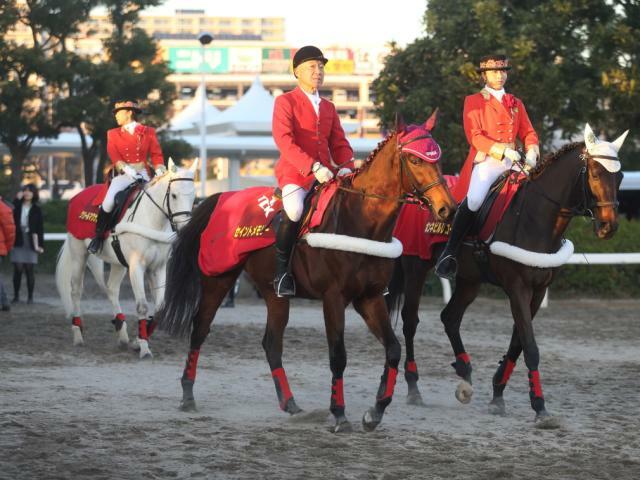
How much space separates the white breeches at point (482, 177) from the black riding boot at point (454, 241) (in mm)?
83

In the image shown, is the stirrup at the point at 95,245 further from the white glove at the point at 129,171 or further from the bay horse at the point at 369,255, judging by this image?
the bay horse at the point at 369,255

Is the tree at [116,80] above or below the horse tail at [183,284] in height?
above

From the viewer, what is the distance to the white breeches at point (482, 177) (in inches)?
383

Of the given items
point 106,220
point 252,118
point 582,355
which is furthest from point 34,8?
point 582,355

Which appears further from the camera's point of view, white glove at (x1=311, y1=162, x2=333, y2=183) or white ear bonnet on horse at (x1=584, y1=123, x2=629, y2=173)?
white ear bonnet on horse at (x1=584, y1=123, x2=629, y2=173)

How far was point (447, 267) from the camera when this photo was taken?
9789 mm

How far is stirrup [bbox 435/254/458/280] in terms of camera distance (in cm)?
977

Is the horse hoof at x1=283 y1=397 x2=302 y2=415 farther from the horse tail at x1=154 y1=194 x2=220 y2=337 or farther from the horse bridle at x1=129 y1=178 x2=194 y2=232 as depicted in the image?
the horse bridle at x1=129 y1=178 x2=194 y2=232

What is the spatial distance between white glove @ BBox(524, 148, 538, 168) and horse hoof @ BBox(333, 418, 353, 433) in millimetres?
2891

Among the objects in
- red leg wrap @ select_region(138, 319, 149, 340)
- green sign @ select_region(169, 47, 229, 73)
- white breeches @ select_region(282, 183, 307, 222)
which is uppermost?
green sign @ select_region(169, 47, 229, 73)

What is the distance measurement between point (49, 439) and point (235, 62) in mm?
184960

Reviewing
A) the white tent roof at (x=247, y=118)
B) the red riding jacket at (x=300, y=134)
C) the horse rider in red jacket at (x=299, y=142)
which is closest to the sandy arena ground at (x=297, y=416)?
the horse rider in red jacket at (x=299, y=142)

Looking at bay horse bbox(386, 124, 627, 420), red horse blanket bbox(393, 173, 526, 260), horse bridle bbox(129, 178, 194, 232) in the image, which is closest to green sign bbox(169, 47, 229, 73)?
horse bridle bbox(129, 178, 194, 232)

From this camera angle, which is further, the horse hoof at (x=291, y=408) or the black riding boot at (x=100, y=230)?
the black riding boot at (x=100, y=230)
